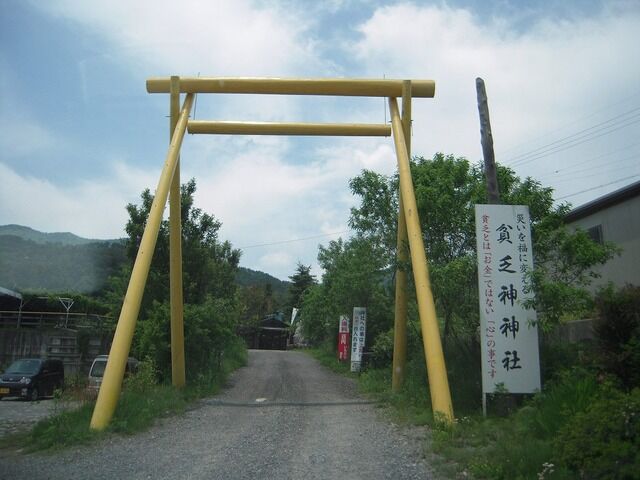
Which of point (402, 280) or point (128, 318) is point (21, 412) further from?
point (402, 280)

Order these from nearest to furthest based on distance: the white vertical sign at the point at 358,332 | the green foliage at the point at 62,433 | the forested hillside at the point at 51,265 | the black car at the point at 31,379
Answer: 1. the green foliage at the point at 62,433
2. the black car at the point at 31,379
3. the white vertical sign at the point at 358,332
4. the forested hillside at the point at 51,265

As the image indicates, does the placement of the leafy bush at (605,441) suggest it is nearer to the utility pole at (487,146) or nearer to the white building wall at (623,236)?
the utility pole at (487,146)

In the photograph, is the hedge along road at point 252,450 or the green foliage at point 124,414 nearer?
the hedge along road at point 252,450

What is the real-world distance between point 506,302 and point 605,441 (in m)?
5.05

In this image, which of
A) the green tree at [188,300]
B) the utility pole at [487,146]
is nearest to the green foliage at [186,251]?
the green tree at [188,300]

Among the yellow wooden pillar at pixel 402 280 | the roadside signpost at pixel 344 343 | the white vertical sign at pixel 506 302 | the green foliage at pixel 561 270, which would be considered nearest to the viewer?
the green foliage at pixel 561 270

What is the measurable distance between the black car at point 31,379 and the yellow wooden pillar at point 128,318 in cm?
1219

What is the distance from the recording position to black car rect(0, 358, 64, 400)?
69.3 ft

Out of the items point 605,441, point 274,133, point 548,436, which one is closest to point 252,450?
point 548,436

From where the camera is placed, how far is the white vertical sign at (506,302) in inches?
410

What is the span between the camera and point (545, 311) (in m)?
10.4

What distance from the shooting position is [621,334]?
8312 mm

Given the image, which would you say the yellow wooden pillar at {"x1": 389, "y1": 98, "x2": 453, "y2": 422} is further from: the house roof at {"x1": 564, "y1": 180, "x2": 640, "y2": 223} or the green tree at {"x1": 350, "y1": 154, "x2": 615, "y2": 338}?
the house roof at {"x1": 564, "y1": 180, "x2": 640, "y2": 223}

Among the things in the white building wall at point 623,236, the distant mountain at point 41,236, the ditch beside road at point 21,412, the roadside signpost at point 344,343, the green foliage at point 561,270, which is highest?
the distant mountain at point 41,236
